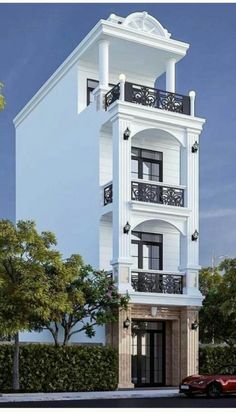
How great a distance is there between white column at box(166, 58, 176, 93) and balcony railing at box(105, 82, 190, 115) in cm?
117

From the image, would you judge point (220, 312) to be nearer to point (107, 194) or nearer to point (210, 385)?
point (210, 385)

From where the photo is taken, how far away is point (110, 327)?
23781 millimetres

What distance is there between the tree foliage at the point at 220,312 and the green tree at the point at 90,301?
13.5ft

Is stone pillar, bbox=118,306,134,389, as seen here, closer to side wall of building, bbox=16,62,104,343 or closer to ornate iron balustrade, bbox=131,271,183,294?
side wall of building, bbox=16,62,104,343

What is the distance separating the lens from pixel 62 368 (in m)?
22.1

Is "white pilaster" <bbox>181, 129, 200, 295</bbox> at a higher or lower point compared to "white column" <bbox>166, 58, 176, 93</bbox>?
lower

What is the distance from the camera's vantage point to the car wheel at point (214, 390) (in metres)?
21.2

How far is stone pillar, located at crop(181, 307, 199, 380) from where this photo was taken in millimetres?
24531

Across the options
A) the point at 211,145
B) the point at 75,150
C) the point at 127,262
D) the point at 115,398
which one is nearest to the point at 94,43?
the point at 75,150

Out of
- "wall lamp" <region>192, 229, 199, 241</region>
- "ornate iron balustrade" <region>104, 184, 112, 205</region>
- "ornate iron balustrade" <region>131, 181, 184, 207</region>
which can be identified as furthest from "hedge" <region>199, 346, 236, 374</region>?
"ornate iron balustrade" <region>104, 184, 112, 205</region>

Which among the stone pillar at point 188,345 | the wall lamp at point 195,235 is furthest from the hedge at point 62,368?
the wall lamp at point 195,235

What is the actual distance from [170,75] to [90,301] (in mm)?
9640

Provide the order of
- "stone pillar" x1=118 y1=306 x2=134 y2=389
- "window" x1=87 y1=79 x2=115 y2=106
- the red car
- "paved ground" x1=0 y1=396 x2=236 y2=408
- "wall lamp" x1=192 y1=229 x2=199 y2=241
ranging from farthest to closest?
"window" x1=87 y1=79 x2=115 y2=106 → "wall lamp" x1=192 y1=229 x2=199 y2=241 → "stone pillar" x1=118 y1=306 x2=134 y2=389 → the red car → "paved ground" x1=0 y1=396 x2=236 y2=408

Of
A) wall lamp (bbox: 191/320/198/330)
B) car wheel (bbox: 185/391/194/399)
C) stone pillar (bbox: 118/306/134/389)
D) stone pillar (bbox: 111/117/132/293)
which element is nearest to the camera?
car wheel (bbox: 185/391/194/399)
